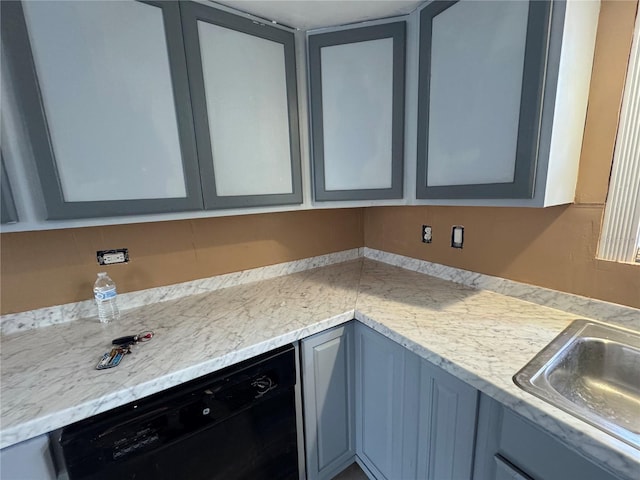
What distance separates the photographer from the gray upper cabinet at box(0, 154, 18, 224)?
2.67ft

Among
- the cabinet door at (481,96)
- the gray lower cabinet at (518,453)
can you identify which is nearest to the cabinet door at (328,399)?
the gray lower cabinet at (518,453)

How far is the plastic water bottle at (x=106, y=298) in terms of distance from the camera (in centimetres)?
114

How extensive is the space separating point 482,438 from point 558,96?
1022 millimetres

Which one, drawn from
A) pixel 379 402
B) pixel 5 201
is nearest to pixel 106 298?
pixel 5 201

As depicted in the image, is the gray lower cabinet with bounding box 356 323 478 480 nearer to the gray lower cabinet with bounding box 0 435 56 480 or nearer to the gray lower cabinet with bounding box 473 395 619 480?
the gray lower cabinet with bounding box 473 395 619 480

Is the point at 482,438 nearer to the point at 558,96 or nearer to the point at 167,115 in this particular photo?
the point at 558,96

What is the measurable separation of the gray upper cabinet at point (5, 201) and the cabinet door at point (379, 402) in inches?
49.8

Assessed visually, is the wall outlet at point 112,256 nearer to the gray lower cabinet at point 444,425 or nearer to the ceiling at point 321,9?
the ceiling at point 321,9

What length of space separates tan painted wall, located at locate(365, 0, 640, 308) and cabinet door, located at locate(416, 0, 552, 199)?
1.06ft

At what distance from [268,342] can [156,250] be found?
2.47 ft

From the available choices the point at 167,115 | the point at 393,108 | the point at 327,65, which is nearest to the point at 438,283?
the point at 393,108

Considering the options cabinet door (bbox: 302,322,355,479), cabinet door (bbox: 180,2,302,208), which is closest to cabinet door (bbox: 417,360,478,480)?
cabinet door (bbox: 302,322,355,479)

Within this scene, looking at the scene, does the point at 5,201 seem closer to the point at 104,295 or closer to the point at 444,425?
the point at 104,295

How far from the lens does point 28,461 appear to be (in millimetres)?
690
